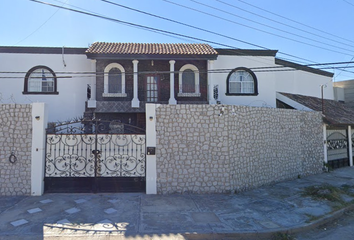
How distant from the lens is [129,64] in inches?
483

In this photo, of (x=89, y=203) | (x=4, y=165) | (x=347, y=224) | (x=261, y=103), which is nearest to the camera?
(x=347, y=224)

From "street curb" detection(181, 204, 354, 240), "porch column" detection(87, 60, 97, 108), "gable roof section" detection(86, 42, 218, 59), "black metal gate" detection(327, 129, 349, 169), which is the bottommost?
"street curb" detection(181, 204, 354, 240)

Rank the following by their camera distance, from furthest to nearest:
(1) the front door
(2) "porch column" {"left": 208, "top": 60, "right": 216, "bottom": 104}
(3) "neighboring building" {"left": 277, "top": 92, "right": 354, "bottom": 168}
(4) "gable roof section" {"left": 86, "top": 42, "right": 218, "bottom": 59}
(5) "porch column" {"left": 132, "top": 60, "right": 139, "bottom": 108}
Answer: (1) the front door, (2) "porch column" {"left": 208, "top": 60, "right": 216, "bottom": 104}, (5) "porch column" {"left": 132, "top": 60, "right": 139, "bottom": 108}, (4) "gable roof section" {"left": 86, "top": 42, "right": 218, "bottom": 59}, (3) "neighboring building" {"left": 277, "top": 92, "right": 354, "bottom": 168}

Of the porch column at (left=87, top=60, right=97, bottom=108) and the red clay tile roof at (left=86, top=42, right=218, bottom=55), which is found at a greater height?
the red clay tile roof at (left=86, top=42, right=218, bottom=55)

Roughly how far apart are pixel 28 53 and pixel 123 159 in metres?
9.96

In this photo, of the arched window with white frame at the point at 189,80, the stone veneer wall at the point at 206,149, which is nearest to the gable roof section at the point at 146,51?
the arched window with white frame at the point at 189,80

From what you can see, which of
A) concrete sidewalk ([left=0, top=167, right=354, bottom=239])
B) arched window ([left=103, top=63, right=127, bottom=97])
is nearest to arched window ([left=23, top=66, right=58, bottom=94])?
arched window ([left=103, top=63, right=127, bottom=97])

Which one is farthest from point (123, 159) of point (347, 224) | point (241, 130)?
point (347, 224)

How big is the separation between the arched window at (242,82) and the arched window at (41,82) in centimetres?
1023

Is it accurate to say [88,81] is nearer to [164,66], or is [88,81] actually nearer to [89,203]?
[164,66]

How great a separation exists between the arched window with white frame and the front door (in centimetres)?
139

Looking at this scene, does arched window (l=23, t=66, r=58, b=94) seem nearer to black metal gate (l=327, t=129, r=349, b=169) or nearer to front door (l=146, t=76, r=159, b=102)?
front door (l=146, t=76, r=159, b=102)

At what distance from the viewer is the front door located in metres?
12.4

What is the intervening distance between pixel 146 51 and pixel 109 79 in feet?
8.46
